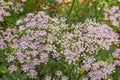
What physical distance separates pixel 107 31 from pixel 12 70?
118 cm

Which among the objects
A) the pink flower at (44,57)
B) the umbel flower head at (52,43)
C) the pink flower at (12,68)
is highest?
the umbel flower head at (52,43)

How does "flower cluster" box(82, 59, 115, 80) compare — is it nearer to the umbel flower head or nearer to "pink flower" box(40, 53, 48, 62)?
the umbel flower head

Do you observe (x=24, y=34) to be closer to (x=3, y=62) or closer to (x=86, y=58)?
(x=3, y=62)

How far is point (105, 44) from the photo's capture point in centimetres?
390

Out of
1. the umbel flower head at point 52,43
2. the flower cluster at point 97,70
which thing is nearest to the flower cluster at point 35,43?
the umbel flower head at point 52,43

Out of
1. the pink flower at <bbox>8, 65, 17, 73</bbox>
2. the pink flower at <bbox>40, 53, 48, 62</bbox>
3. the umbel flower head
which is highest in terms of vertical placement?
the umbel flower head

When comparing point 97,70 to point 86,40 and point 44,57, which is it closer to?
point 86,40

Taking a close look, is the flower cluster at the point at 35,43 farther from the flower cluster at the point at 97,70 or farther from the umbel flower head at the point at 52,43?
the flower cluster at the point at 97,70

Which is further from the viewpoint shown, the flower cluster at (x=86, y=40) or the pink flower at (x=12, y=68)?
the pink flower at (x=12, y=68)

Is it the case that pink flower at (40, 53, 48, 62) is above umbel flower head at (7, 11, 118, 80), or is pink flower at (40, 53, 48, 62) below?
below

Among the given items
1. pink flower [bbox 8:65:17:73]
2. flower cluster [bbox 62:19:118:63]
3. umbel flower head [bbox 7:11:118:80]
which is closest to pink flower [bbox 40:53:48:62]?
umbel flower head [bbox 7:11:118:80]

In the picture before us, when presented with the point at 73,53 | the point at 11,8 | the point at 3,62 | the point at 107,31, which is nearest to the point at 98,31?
the point at 107,31

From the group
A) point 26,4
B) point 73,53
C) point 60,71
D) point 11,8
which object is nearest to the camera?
point 73,53

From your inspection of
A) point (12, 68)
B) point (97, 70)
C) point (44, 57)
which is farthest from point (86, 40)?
point (12, 68)
